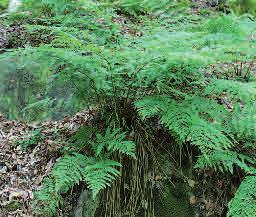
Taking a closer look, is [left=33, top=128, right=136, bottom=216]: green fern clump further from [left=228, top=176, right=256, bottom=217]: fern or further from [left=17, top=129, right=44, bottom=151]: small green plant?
[left=228, top=176, right=256, bottom=217]: fern

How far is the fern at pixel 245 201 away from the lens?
9.05 feet

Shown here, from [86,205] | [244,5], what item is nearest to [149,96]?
[86,205]

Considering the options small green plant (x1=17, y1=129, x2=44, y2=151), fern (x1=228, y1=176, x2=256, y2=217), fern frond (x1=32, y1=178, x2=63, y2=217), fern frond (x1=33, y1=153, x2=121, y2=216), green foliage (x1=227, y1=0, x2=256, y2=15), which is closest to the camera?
fern (x1=228, y1=176, x2=256, y2=217)

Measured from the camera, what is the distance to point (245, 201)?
282 cm

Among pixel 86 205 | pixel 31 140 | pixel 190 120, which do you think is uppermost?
pixel 190 120

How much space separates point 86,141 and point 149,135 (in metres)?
0.59

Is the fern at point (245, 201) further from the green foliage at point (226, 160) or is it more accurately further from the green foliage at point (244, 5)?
the green foliage at point (244, 5)

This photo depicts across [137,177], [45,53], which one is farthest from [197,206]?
[45,53]

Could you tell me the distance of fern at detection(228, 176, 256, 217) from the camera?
2758mm

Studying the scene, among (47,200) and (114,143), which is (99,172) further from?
(47,200)

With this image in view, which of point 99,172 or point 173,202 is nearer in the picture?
point 99,172

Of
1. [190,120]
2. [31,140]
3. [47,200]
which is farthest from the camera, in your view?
[31,140]

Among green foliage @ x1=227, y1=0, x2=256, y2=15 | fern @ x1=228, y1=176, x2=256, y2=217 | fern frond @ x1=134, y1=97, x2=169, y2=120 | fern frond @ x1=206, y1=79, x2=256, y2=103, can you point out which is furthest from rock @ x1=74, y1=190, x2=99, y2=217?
green foliage @ x1=227, y1=0, x2=256, y2=15

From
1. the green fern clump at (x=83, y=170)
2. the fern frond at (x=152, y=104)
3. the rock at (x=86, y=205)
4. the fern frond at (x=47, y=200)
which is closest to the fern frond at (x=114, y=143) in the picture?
the green fern clump at (x=83, y=170)
